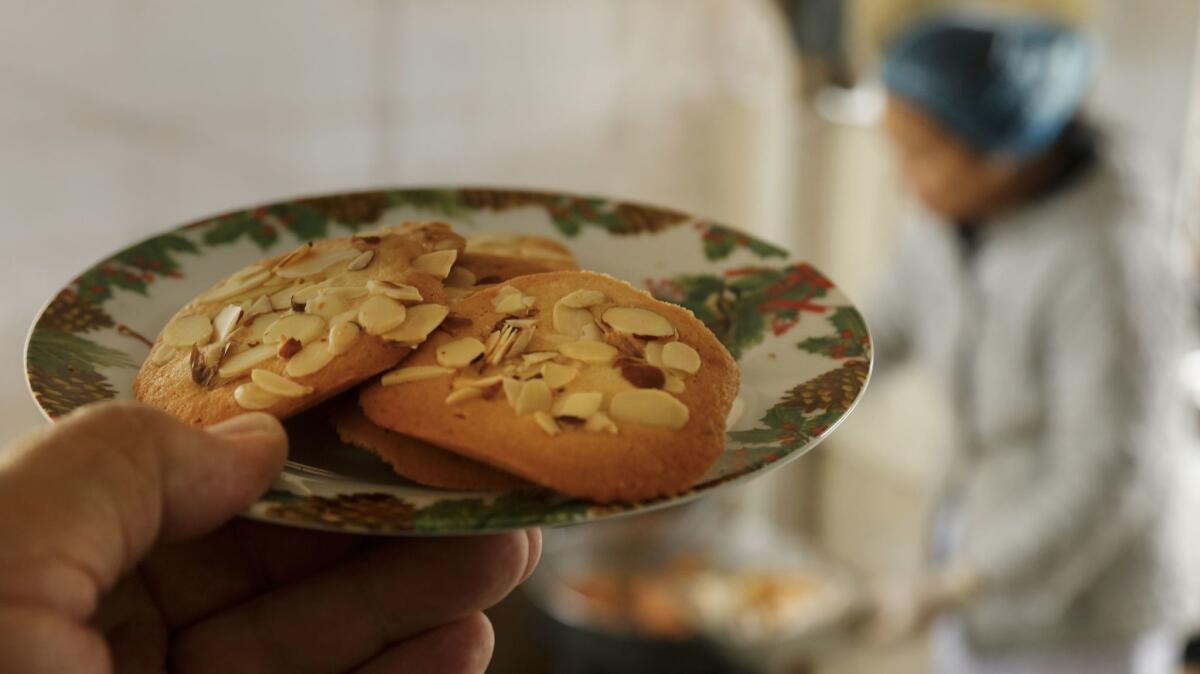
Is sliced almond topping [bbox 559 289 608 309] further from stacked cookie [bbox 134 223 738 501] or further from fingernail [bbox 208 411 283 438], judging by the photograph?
fingernail [bbox 208 411 283 438]

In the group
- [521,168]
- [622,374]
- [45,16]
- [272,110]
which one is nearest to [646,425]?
[622,374]

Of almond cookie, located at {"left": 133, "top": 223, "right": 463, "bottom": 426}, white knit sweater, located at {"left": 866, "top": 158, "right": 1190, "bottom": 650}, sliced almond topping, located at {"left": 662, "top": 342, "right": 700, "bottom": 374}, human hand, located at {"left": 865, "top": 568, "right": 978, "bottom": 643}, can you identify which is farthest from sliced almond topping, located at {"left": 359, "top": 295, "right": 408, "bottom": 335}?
human hand, located at {"left": 865, "top": 568, "right": 978, "bottom": 643}

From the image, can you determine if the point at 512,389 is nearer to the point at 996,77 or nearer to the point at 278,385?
the point at 278,385

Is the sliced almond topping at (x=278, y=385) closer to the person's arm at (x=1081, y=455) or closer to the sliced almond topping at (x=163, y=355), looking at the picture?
the sliced almond topping at (x=163, y=355)

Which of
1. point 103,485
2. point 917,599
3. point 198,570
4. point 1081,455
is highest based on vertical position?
point 103,485

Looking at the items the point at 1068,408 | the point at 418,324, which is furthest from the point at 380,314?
the point at 1068,408

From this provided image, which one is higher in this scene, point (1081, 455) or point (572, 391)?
point (572, 391)

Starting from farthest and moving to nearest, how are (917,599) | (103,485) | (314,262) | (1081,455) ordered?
(917,599), (1081,455), (314,262), (103,485)

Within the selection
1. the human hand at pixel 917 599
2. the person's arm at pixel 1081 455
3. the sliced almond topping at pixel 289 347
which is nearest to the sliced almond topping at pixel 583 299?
the sliced almond topping at pixel 289 347
